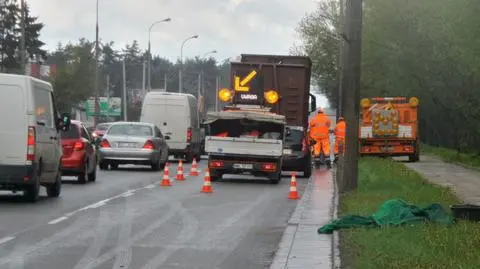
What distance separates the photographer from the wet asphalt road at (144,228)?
10766 mm

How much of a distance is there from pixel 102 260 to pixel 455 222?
489cm

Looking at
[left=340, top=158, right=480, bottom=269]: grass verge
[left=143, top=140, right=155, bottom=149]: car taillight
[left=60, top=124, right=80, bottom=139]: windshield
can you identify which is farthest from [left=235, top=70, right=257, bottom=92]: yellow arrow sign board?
[left=340, top=158, right=480, bottom=269]: grass verge

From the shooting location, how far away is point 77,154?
24.0 metres

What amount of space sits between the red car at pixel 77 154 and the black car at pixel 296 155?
6.41 meters

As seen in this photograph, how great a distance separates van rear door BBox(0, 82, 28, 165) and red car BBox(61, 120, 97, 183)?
6.75 metres

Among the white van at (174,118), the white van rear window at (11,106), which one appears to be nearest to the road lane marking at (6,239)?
the white van rear window at (11,106)

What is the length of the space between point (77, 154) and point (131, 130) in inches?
289

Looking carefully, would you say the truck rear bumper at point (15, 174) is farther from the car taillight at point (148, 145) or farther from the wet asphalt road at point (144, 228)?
the car taillight at point (148, 145)

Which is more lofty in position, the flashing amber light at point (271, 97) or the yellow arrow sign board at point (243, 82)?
the yellow arrow sign board at point (243, 82)

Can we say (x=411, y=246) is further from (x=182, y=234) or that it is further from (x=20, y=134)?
(x=20, y=134)

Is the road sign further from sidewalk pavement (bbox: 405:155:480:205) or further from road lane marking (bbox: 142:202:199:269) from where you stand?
road lane marking (bbox: 142:202:199:269)

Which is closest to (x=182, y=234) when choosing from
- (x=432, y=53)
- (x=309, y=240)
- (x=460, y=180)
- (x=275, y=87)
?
(x=309, y=240)

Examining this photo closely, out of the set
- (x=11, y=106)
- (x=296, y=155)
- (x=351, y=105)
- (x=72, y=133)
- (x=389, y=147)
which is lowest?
(x=296, y=155)

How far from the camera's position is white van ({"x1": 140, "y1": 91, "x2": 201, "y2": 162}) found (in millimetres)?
38969
